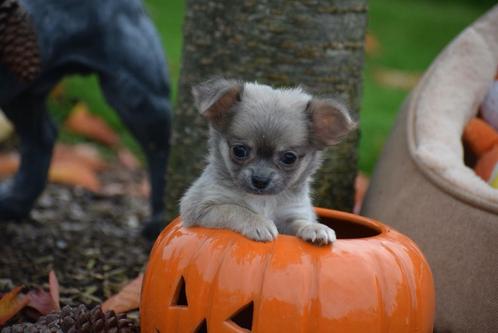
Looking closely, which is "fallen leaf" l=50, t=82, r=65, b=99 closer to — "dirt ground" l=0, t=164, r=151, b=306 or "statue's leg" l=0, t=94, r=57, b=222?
"dirt ground" l=0, t=164, r=151, b=306

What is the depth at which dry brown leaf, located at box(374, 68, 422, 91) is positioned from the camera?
8617 millimetres

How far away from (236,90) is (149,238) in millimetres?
1817

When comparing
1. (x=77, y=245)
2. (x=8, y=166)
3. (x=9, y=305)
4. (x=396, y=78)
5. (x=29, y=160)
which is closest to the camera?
(x=9, y=305)

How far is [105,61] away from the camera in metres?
3.86

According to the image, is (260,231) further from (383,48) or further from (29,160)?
(383,48)

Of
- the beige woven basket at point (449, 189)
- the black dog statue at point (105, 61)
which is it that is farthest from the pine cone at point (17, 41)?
the beige woven basket at point (449, 189)

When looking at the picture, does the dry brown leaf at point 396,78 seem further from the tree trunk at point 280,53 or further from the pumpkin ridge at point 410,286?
the pumpkin ridge at point 410,286

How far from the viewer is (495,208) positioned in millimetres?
3111

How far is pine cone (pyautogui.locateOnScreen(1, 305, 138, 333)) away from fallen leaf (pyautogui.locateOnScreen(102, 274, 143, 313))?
47 cm

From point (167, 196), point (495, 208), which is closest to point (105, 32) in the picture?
point (167, 196)

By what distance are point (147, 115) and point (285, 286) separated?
1.68 m

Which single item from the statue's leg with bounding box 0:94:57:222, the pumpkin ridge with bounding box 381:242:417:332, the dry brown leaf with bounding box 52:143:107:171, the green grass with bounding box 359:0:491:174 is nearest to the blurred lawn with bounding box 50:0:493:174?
the green grass with bounding box 359:0:491:174

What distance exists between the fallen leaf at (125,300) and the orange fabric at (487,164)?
1671 mm

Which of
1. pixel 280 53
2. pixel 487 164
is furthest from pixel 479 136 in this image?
pixel 280 53
